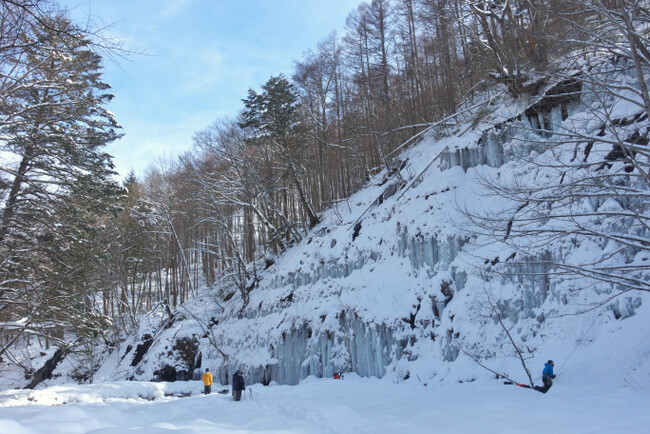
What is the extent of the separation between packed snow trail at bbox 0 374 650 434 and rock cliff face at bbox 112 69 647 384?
4.59ft

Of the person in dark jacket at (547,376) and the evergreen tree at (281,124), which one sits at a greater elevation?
the evergreen tree at (281,124)

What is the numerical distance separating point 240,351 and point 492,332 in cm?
1241

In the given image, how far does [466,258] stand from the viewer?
10.5 meters

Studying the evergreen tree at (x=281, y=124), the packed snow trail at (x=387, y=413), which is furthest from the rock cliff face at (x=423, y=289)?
the evergreen tree at (x=281, y=124)

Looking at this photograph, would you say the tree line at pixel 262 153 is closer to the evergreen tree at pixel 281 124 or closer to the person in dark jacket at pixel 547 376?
the evergreen tree at pixel 281 124

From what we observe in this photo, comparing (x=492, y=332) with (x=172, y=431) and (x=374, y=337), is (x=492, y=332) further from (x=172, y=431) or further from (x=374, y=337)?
(x=172, y=431)

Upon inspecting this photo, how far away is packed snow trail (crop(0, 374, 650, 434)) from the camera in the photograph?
4.66 metres

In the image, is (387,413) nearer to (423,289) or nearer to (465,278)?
(465,278)

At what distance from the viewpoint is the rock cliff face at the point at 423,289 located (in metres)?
8.40

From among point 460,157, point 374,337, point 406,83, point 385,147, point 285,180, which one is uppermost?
point 406,83

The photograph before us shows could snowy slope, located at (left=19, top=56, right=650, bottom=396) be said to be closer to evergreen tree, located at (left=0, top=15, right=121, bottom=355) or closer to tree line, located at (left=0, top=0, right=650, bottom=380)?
tree line, located at (left=0, top=0, right=650, bottom=380)

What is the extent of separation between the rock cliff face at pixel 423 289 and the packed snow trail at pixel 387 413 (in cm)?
140

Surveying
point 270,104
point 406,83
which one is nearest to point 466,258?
point 270,104

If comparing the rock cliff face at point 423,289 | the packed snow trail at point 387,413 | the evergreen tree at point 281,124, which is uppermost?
the evergreen tree at point 281,124
